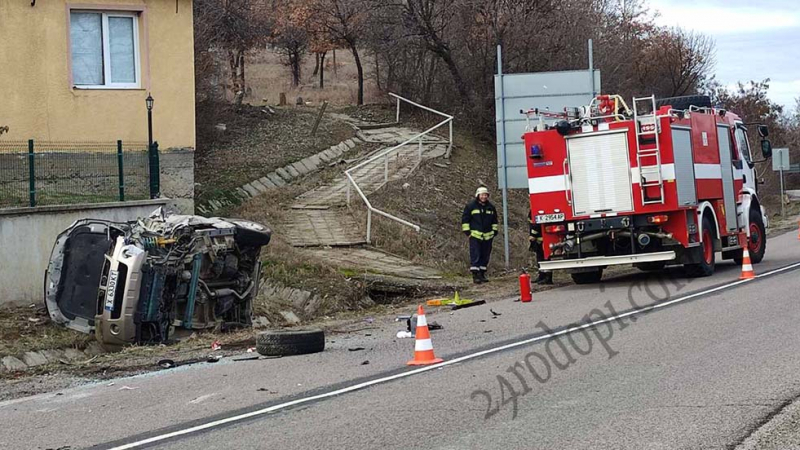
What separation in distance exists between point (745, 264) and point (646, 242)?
6.14 feet

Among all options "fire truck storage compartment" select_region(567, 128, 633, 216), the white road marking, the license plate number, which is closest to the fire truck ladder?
"fire truck storage compartment" select_region(567, 128, 633, 216)

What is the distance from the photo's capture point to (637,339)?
11.4m

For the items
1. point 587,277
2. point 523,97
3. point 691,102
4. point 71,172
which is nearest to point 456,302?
point 587,277

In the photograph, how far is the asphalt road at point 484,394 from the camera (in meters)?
7.34

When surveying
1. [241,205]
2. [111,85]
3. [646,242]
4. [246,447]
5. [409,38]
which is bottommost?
[246,447]

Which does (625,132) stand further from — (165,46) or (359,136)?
(359,136)

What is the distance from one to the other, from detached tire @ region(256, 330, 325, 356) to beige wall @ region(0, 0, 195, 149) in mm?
10863

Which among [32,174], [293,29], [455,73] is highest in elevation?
[293,29]

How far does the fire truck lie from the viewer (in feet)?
56.9

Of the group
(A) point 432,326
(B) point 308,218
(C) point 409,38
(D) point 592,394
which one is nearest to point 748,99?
(C) point 409,38

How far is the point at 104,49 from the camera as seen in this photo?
21406 mm

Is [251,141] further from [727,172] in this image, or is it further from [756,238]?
[756,238]

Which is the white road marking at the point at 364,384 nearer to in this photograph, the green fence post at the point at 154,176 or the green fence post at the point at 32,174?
the green fence post at the point at 32,174

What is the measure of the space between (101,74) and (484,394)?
15.2 m
